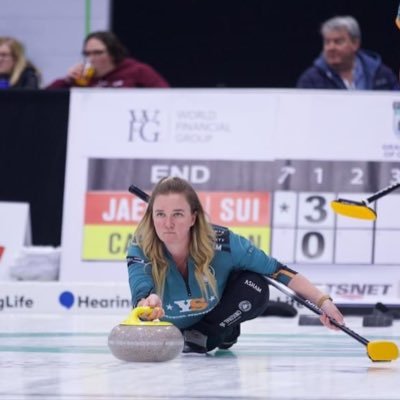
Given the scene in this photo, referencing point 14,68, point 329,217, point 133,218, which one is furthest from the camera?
A: point 14,68

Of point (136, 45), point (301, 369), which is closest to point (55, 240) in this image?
point (136, 45)

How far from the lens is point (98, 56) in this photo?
29.8 ft

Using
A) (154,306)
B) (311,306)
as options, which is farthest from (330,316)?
(154,306)

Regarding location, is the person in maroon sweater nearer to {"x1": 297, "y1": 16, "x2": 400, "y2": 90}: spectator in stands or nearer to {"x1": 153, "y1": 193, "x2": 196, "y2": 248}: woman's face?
{"x1": 297, "y1": 16, "x2": 400, "y2": 90}: spectator in stands

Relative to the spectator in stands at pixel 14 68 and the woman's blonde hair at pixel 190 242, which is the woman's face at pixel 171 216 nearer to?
the woman's blonde hair at pixel 190 242

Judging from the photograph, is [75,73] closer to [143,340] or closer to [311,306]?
[311,306]

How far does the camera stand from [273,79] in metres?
11.9

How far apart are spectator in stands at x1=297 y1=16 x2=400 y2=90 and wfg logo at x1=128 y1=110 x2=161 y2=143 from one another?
1.16 m

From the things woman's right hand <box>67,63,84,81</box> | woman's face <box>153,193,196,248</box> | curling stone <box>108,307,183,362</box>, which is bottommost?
curling stone <box>108,307,183,362</box>

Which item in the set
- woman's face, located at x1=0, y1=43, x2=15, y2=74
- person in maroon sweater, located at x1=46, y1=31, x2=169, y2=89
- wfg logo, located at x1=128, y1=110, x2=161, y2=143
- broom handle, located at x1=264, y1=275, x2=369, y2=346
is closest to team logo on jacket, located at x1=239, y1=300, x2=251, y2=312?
broom handle, located at x1=264, y1=275, x2=369, y2=346

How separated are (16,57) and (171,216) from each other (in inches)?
192

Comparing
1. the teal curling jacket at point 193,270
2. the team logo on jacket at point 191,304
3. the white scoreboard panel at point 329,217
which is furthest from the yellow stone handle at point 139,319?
the white scoreboard panel at point 329,217

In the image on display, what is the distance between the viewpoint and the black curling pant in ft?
16.3

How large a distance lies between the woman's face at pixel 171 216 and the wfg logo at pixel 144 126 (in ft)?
11.8
